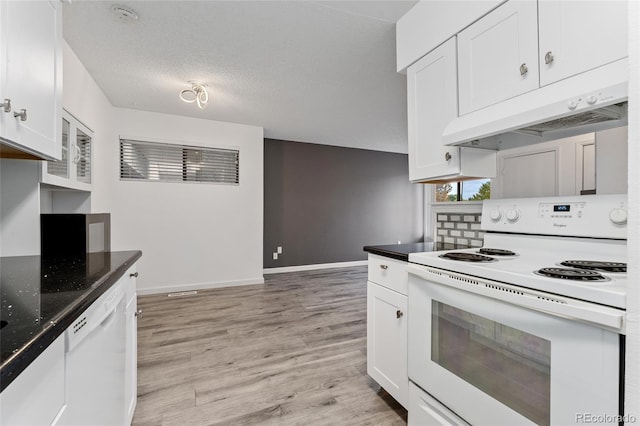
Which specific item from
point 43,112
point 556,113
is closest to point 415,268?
point 556,113

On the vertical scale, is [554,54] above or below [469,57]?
below

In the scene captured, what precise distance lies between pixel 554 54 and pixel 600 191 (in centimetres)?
59

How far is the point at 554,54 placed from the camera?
42.6 inches

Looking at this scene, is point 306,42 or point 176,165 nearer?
point 306,42

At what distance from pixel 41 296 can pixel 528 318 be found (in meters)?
1.52

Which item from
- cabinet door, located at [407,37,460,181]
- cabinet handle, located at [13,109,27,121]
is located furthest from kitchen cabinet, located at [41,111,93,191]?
A: cabinet door, located at [407,37,460,181]

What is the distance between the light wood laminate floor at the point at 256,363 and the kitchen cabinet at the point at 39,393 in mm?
1080

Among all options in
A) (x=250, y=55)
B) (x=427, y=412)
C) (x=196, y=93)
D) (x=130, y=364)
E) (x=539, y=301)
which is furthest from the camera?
(x=196, y=93)

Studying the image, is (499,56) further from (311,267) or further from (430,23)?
(311,267)

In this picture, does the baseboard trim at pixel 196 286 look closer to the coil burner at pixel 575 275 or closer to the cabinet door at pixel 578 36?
the coil burner at pixel 575 275

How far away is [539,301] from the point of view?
2.76 feet

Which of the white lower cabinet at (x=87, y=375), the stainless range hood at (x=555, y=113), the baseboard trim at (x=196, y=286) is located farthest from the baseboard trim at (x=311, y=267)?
the stainless range hood at (x=555, y=113)

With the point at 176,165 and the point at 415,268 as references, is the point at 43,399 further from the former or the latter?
the point at 176,165

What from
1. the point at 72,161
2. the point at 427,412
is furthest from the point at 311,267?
the point at 427,412
